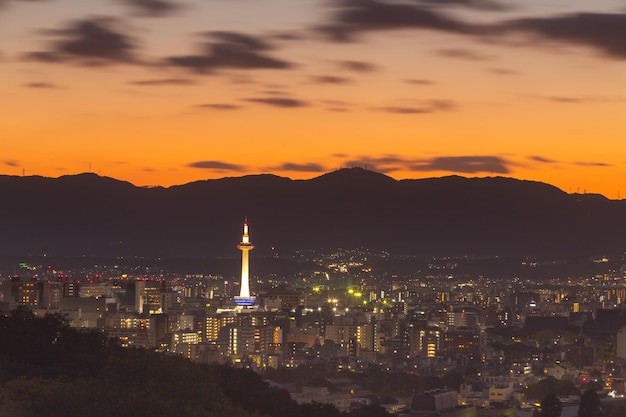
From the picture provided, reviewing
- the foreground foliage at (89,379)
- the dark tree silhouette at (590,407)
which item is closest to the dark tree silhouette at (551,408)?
the dark tree silhouette at (590,407)

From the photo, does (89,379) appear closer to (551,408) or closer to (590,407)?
(590,407)

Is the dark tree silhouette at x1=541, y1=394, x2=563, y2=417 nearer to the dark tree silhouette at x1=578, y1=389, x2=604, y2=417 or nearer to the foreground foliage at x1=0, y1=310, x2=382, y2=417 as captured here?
the dark tree silhouette at x1=578, y1=389, x2=604, y2=417

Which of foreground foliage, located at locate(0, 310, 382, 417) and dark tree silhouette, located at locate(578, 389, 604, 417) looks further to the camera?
dark tree silhouette, located at locate(578, 389, 604, 417)

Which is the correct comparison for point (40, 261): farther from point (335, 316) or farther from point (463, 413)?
point (463, 413)

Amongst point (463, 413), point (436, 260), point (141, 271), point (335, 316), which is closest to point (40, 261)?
point (141, 271)

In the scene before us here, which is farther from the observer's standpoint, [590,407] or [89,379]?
[590,407]

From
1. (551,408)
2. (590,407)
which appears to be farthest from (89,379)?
(551,408)

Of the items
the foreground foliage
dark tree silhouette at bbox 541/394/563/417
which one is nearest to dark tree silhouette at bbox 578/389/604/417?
dark tree silhouette at bbox 541/394/563/417

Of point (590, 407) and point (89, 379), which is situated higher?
point (89, 379)

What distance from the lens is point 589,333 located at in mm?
82875

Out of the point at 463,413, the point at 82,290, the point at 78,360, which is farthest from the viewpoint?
the point at 82,290

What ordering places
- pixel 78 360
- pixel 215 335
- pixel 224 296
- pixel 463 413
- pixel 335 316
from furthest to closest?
pixel 224 296 < pixel 335 316 < pixel 215 335 < pixel 463 413 < pixel 78 360

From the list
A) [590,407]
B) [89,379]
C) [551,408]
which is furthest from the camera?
[551,408]

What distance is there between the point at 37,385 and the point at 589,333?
231 ft
